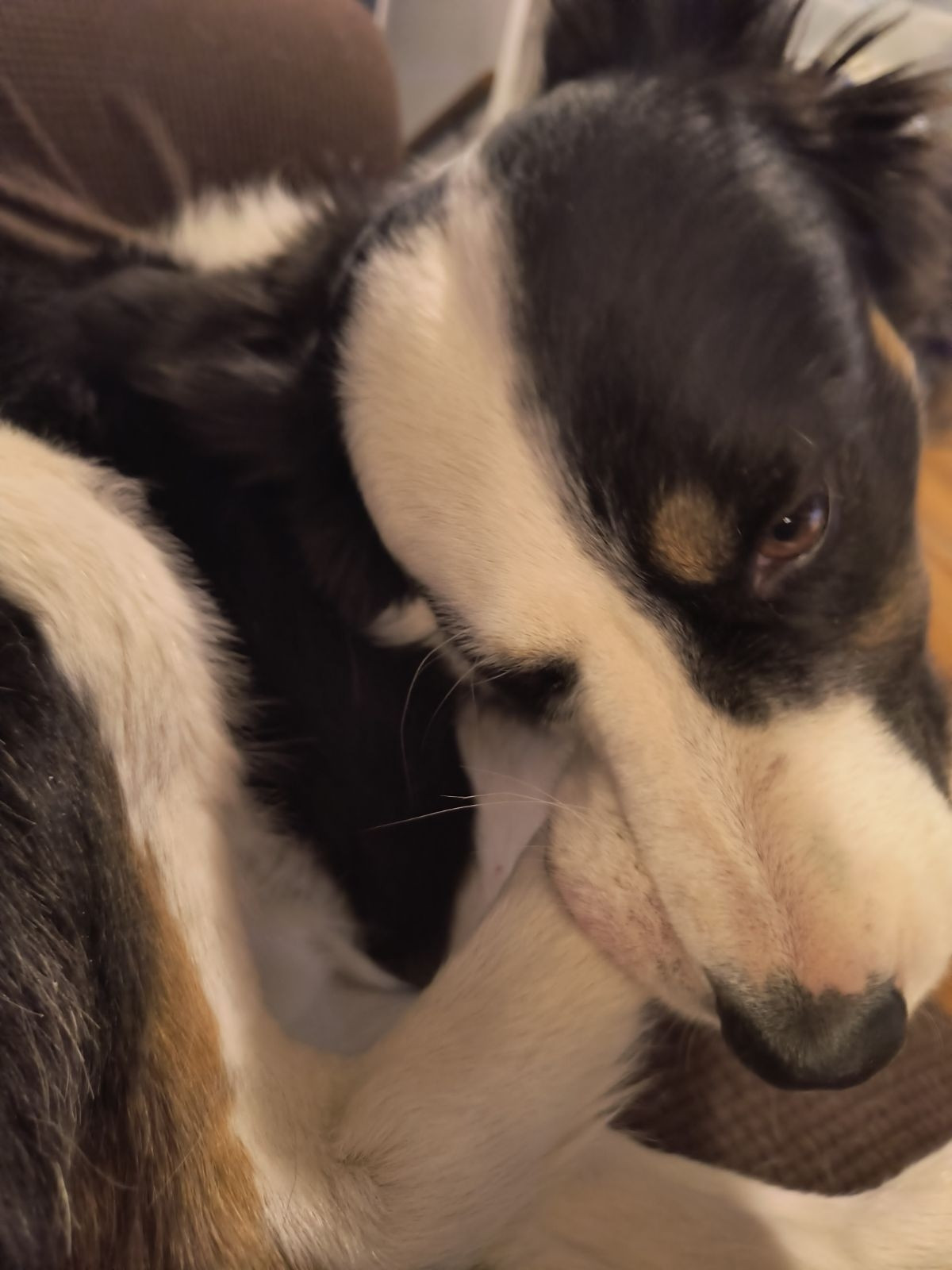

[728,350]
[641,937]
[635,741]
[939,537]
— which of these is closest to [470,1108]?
[641,937]

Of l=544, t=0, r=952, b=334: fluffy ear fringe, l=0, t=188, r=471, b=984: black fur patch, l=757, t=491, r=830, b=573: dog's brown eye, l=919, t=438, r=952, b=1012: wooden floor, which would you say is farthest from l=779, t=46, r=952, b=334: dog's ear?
l=919, t=438, r=952, b=1012: wooden floor

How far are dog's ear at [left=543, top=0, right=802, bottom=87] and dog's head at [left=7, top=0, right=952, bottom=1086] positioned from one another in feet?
0.04

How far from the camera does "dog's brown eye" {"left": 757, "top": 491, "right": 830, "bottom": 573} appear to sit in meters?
0.68

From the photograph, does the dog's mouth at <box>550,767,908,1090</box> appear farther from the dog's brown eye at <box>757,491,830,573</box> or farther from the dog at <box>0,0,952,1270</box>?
the dog's brown eye at <box>757,491,830,573</box>

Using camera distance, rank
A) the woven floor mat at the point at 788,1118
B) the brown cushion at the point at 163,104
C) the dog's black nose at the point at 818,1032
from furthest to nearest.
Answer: the brown cushion at the point at 163,104, the woven floor mat at the point at 788,1118, the dog's black nose at the point at 818,1032

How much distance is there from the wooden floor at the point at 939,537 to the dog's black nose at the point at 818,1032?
0.76 m

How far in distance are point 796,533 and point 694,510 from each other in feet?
0.26

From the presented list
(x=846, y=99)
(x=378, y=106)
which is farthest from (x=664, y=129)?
(x=378, y=106)

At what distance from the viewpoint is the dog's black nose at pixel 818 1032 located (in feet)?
2.17

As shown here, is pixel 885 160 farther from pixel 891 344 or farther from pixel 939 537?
pixel 939 537

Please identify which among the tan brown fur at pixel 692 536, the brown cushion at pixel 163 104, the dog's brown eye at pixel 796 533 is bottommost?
the dog's brown eye at pixel 796 533

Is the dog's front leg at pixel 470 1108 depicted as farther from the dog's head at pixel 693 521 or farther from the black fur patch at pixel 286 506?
the black fur patch at pixel 286 506

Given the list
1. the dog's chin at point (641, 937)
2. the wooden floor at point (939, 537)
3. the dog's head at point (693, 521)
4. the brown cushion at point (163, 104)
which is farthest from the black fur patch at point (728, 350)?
the wooden floor at point (939, 537)

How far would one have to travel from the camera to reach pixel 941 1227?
2.69 feet
